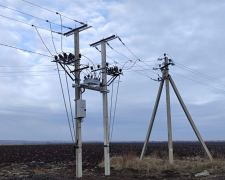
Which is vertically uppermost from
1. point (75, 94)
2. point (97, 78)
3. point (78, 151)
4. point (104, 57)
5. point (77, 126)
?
point (104, 57)

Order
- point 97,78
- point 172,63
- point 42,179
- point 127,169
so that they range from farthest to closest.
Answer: point 172,63
point 127,169
point 97,78
point 42,179

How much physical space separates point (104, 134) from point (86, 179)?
2.92 metres

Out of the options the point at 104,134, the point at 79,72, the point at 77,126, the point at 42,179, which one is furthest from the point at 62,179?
the point at 79,72

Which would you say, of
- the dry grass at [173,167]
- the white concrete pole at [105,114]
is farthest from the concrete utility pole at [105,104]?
the dry grass at [173,167]

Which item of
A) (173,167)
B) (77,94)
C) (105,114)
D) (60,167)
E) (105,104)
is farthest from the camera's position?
(60,167)

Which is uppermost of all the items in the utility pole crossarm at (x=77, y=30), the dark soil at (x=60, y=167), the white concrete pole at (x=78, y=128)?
the utility pole crossarm at (x=77, y=30)

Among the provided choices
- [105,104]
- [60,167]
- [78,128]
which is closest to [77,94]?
[78,128]

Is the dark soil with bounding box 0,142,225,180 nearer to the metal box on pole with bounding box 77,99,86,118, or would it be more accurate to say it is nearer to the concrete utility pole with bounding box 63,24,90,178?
the concrete utility pole with bounding box 63,24,90,178

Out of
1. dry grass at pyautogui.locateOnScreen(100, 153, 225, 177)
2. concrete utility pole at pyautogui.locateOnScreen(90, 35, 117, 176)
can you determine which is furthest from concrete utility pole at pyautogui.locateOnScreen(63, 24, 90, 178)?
dry grass at pyautogui.locateOnScreen(100, 153, 225, 177)

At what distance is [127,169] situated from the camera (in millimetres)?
18938

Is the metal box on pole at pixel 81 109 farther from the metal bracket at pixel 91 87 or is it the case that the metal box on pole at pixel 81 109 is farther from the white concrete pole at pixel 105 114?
the white concrete pole at pixel 105 114

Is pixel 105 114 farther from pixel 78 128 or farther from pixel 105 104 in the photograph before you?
→ pixel 78 128

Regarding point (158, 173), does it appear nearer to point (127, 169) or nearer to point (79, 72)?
point (127, 169)

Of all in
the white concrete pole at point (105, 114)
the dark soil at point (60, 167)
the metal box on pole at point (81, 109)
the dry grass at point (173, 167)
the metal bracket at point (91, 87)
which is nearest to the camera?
the metal box on pole at point (81, 109)
